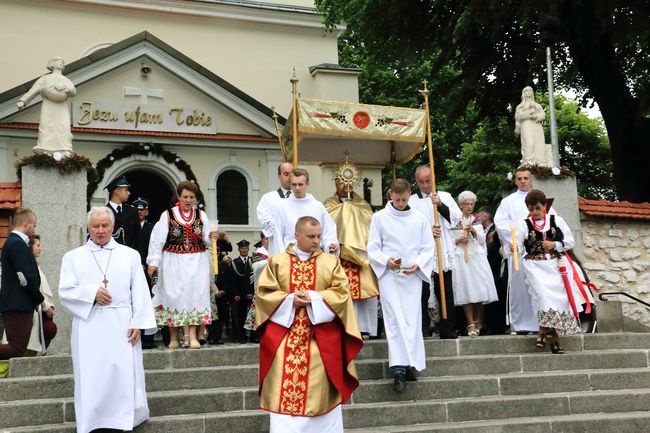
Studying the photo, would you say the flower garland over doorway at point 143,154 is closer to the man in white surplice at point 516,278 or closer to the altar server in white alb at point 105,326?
the man in white surplice at point 516,278

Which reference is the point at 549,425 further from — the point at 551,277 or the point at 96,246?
the point at 96,246

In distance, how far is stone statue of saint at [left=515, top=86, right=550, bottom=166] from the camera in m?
12.0

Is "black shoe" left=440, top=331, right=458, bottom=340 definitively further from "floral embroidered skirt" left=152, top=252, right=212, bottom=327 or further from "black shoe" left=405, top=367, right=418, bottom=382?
"floral embroidered skirt" left=152, top=252, right=212, bottom=327

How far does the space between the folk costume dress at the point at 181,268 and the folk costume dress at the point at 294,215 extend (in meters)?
0.83

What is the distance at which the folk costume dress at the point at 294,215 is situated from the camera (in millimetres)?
8828

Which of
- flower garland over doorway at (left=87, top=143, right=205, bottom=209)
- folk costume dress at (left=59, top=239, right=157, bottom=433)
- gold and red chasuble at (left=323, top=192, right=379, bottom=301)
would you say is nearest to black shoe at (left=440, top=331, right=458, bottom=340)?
gold and red chasuble at (left=323, top=192, right=379, bottom=301)

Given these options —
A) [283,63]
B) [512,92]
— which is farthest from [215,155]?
[512,92]

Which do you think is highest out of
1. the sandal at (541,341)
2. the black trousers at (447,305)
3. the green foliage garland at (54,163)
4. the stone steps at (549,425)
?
the green foliage garland at (54,163)

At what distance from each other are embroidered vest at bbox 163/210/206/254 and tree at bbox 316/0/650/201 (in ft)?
24.8

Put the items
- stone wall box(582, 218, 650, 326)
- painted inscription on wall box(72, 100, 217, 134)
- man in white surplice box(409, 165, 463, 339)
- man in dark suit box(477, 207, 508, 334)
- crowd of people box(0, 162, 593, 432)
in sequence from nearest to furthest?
crowd of people box(0, 162, 593, 432) < man in white surplice box(409, 165, 463, 339) < man in dark suit box(477, 207, 508, 334) < stone wall box(582, 218, 650, 326) < painted inscription on wall box(72, 100, 217, 134)

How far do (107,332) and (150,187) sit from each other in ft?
43.2

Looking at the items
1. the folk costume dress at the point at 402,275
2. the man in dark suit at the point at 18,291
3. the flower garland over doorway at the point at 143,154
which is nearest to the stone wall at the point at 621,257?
the folk costume dress at the point at 402,275

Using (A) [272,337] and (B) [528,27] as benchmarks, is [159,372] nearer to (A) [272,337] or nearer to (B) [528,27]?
(A) [272,337]

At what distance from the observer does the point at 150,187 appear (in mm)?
19469
